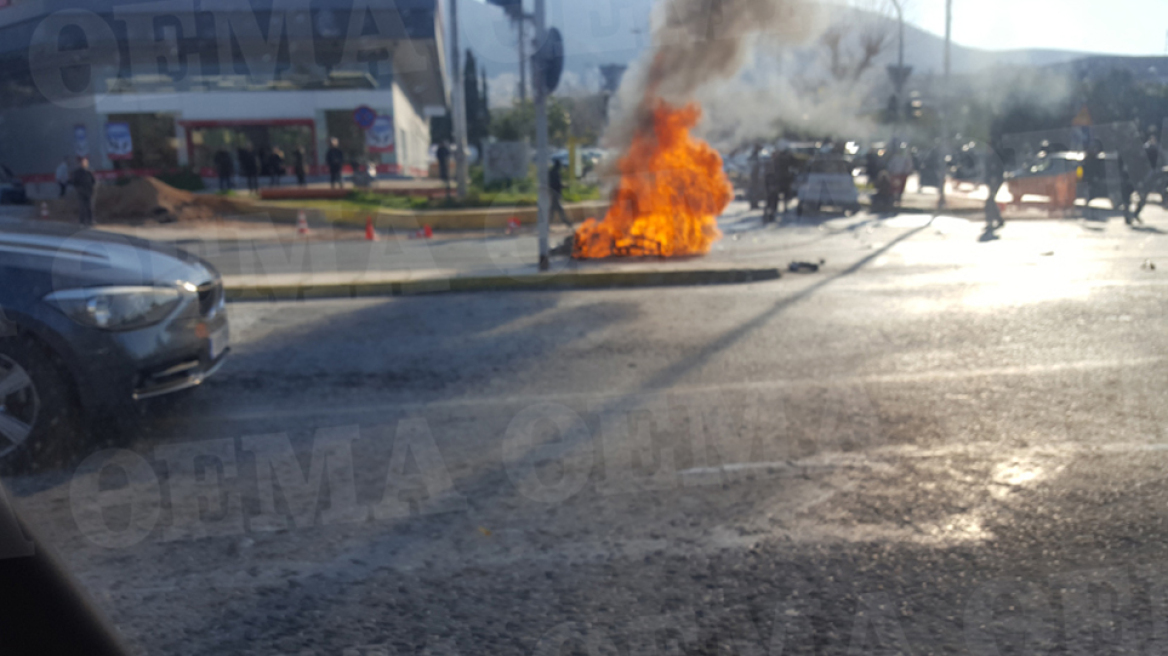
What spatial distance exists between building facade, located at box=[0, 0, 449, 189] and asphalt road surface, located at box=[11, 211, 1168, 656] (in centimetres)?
2467

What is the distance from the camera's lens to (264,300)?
9.12 metres

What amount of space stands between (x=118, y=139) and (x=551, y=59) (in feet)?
94.9

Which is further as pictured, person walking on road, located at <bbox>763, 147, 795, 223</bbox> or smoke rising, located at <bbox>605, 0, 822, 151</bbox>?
person walking on road, located at <bbox>763, 147, 795, 223</bbox>

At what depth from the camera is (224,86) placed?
34219 millimetres

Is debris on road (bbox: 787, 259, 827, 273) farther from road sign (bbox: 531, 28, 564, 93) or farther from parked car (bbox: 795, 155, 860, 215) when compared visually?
parked car (bbox: 795, 155, 860, 215)

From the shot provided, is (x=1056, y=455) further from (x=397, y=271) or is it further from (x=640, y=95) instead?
A: (x=640, y=95)

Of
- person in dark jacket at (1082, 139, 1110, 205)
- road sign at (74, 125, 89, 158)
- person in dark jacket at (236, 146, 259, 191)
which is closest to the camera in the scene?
person in dark jacket at (1082, 139, 1110, 205)

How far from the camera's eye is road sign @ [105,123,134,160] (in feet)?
107

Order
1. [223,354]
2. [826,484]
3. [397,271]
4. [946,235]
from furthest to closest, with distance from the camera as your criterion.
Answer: [946,235] → [397,271] → [223,354] → [826,484]

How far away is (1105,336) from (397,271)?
7.90 metres

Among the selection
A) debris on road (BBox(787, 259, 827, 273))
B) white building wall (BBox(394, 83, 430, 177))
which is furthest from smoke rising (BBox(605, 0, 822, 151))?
white building wall (BBox(394, 83, 430, 177))

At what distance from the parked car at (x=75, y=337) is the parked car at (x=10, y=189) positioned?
86.5ft

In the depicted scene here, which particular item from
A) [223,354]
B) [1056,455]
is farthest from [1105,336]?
[223,354]

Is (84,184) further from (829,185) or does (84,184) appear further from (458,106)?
(829,185)
